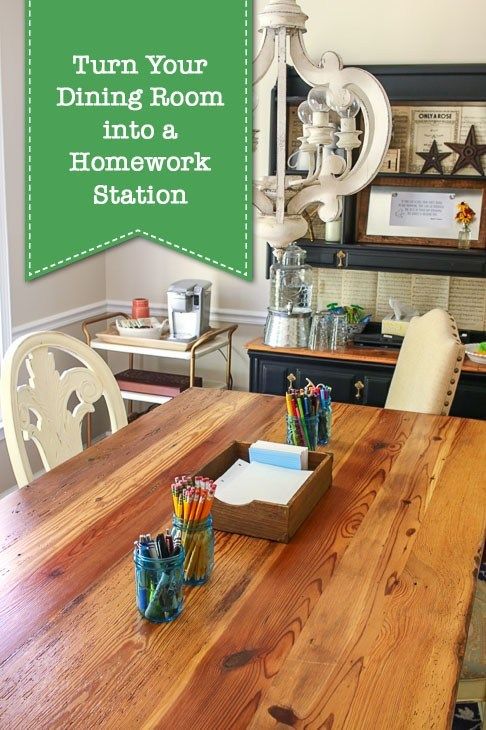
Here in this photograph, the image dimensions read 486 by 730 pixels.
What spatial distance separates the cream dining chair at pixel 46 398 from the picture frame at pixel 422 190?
5.69 ft

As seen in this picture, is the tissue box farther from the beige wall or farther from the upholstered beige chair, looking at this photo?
the beige wall

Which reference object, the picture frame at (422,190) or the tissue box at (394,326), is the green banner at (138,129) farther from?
the tissue box at (394,326)

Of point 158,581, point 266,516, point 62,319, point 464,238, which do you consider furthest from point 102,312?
point 158,581

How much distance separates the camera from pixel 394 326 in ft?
11.8

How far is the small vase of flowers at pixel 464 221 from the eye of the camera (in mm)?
3531

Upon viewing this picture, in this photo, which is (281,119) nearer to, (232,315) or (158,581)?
(158,581)

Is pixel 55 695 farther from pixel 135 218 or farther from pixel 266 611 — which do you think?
pixel 135 218

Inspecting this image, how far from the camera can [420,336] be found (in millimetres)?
2807

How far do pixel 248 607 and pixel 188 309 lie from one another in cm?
255

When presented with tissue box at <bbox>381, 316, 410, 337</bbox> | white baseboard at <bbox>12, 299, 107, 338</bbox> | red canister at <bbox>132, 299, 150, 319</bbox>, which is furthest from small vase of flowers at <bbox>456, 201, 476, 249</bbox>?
white baseboard at <bbox>12, 299, 107, 338</bbox>

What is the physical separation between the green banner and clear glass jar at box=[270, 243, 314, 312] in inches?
13.5

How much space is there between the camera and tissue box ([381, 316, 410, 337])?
3.59m

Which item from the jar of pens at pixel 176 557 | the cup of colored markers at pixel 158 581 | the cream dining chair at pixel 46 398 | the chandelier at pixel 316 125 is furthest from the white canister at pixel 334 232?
the cup of colored markers at pixel 158 581

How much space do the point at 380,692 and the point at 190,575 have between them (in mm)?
399
